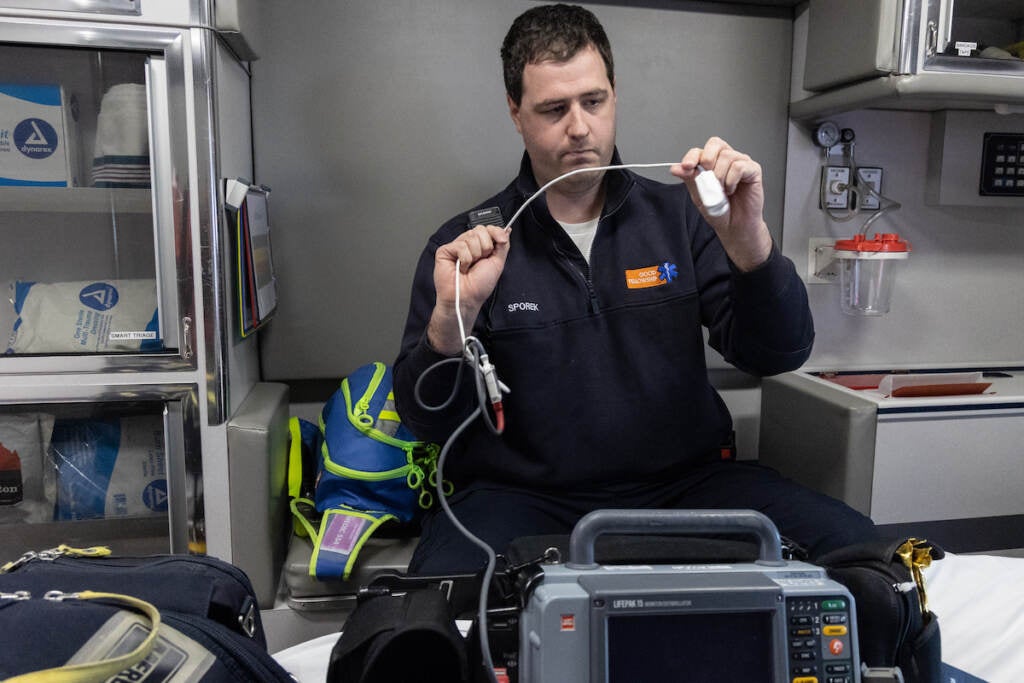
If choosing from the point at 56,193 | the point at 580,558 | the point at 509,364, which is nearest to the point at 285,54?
the point at 56,193

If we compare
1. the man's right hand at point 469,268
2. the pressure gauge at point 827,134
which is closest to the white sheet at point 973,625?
the man's right hand at point 469,268

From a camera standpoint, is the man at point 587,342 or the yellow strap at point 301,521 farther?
the yellow strap at point 301,521

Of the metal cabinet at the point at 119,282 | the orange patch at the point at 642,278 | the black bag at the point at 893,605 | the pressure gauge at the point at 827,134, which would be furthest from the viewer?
the pressure gauge at the point at 827,134

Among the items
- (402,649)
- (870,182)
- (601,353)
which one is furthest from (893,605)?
(870,182)

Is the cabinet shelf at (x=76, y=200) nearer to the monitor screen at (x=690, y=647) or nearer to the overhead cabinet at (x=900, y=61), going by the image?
the monitor screen at (x=690, y=647)

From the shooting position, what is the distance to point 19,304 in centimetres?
138

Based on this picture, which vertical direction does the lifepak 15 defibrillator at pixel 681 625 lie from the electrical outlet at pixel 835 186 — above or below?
below

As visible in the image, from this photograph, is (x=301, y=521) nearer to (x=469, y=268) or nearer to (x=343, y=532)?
(x=343, y=532)

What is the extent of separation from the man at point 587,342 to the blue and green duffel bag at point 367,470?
11 cm

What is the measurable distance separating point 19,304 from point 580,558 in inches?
50.8

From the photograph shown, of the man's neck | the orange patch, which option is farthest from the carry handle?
the man's neck

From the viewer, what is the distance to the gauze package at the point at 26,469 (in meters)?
1.37

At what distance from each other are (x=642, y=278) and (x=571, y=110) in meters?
0.33

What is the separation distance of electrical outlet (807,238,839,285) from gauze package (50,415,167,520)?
5.04 feet
